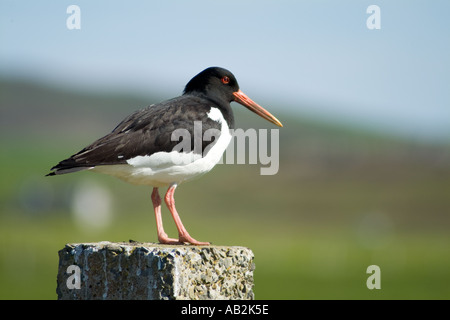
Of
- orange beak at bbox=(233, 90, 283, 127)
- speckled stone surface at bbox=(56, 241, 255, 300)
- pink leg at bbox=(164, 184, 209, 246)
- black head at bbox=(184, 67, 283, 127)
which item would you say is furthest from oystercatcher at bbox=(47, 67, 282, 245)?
speckled stone surface at bbox=(56, 241, 255, 300)

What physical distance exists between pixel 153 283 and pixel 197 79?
5193mm

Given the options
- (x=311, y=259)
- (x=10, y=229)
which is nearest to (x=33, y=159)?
(x=10, y=229)

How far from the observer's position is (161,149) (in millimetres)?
9492

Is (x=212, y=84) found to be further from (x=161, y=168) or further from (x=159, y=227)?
(x=159, y=227)

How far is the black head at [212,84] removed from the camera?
11203 millimetres

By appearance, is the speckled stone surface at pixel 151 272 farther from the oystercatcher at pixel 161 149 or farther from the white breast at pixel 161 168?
the white breast at pixel 161 168

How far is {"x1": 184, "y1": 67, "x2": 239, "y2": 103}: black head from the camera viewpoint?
36.8 ft

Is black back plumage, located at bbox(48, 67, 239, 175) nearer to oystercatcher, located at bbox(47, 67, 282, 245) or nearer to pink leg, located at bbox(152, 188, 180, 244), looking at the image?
oystercatcher, located at bbox(47, 67, 282, 245)

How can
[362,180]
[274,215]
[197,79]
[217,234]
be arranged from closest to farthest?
1. [197,79]
2. [217,234]
3. [274,215]
4. [362,180]

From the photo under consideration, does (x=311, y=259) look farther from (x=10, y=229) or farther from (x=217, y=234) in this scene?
(x=10, y=229)

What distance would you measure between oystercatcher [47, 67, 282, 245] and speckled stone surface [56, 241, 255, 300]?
1630 millimetres
